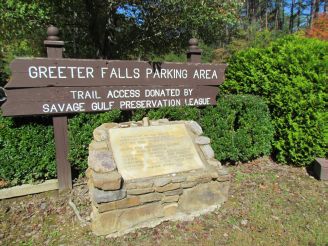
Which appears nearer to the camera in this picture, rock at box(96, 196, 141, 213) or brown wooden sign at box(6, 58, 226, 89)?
rock at box(96, 196, 141, 213)

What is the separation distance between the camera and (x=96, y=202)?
2928 millimetres

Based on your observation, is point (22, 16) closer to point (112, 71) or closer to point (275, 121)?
point (112, 71)

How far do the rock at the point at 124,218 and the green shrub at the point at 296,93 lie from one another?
2.91m

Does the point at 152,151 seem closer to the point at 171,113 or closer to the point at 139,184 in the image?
the point at 139,184

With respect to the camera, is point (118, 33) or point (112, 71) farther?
point (118, 33)

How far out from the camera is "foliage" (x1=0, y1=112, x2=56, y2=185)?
3693 millimetres

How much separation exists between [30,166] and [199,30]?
6755 millimetres

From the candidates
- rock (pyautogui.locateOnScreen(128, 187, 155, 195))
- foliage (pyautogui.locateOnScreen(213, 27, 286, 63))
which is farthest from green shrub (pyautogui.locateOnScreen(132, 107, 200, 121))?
foliage (pyautogui.locateOnScreen(213, 27, 286, 63))

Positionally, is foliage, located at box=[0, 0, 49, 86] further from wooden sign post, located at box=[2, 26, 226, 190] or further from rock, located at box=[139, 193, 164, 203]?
rock, located at box=[139, 193, 164, 203]

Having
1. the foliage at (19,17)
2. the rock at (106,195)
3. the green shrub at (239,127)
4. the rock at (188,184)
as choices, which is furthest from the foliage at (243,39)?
the rock at (106,195)

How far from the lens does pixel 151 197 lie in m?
3.19

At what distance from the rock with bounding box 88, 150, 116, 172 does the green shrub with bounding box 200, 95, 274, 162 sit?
205cm

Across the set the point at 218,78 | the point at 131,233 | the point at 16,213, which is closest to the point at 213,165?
the point at 131,233

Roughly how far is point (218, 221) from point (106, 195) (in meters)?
1.37
